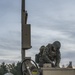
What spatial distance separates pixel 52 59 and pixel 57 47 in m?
0.64

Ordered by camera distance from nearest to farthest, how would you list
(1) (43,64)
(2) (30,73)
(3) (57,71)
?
(2) (30,73) < (3) (57,71) < (1) (43,64)

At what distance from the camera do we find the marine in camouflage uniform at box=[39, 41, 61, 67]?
1471 centimetres

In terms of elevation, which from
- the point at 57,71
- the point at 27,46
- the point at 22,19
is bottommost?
the point at 57,71

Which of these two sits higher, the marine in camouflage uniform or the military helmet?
the military helmet

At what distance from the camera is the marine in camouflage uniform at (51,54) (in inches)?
579

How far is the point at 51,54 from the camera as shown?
15.0m

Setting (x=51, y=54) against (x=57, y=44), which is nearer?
(x=57, y=44)

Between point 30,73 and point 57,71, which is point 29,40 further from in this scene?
point 57,71

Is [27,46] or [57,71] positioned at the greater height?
→ [27,46]

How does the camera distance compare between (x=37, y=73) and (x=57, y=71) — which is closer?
(x=37, y=73)

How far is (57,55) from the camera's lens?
15055 millimetres

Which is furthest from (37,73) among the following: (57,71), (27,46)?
(57,71)

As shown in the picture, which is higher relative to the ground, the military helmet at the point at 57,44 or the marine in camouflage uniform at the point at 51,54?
the military helmet at the point at 57,44

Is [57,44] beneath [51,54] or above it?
A: above
